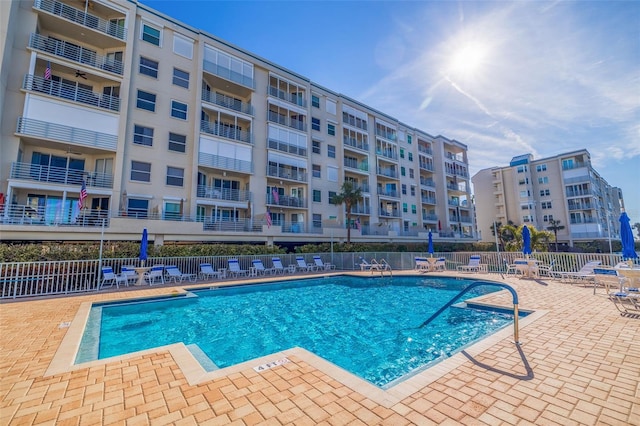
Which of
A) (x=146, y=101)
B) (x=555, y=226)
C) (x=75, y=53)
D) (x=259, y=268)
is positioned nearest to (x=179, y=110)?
(x=146, y=101)

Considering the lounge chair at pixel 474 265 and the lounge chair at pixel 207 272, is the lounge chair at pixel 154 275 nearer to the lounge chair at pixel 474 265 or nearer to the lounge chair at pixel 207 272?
the lounge chair at pixel 207 272

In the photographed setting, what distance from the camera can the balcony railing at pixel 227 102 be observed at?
22256 millimetres

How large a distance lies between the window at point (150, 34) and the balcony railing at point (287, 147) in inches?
433

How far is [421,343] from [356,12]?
12194mm

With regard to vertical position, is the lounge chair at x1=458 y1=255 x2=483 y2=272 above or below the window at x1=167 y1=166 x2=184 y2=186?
below

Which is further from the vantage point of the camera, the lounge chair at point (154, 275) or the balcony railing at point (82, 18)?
the balcony railing at point (82, 18)

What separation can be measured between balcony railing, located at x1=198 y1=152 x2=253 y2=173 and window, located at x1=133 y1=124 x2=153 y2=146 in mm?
3410

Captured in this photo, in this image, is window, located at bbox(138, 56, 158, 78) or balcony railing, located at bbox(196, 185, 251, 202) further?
balcony railing, located at bbox(196, 185, 251, 202)

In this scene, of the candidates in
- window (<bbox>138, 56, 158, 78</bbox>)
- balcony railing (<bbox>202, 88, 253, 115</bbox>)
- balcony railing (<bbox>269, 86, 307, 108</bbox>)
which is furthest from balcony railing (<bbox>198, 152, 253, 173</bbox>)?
balcony railing (<bbox>269, 86, 307, 108</bbox>)

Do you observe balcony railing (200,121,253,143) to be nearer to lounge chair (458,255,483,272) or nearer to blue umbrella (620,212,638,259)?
lounge chair (458,255,483,272)

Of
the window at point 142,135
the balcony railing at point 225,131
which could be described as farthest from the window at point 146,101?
the balcony railing at point 225,131

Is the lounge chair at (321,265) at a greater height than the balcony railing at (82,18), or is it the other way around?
the balcony railing at (82,18)

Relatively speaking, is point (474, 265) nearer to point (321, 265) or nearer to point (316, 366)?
point (321, 265)

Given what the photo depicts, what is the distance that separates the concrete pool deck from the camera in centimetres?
261
